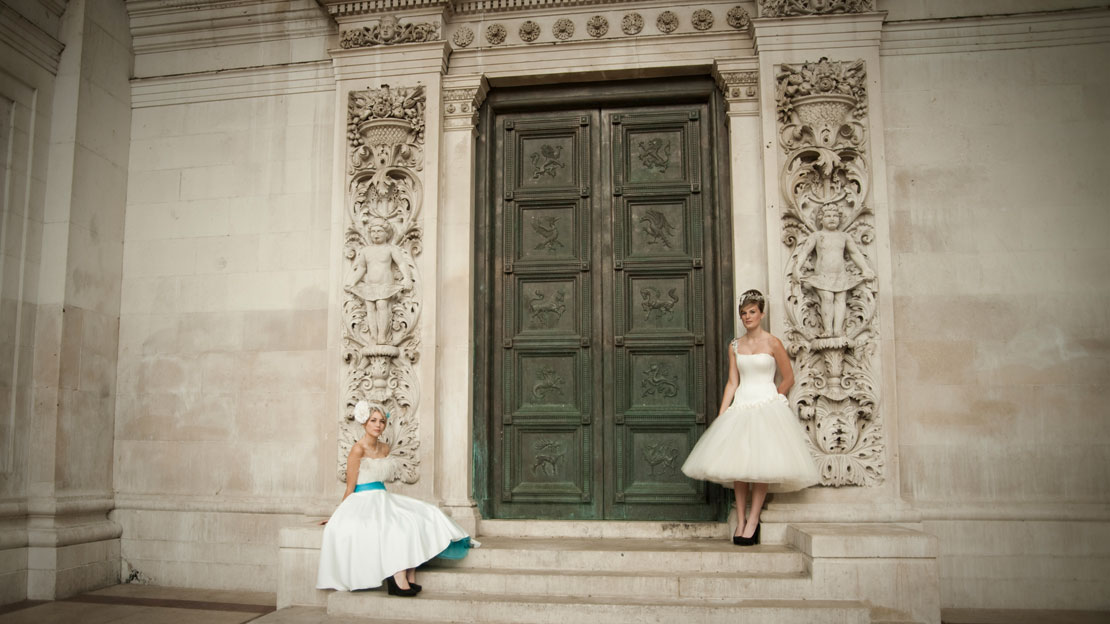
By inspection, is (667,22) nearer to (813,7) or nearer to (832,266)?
(813,7)

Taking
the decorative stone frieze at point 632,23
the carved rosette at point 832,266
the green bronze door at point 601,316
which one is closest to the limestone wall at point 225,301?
the green bronze door at point 601,316

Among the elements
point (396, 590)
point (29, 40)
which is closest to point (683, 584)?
point (396, 590)

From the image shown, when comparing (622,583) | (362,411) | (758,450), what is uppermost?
(362,411)

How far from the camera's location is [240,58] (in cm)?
861

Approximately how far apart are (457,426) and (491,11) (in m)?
3.81

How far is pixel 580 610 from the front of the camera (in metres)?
5.79

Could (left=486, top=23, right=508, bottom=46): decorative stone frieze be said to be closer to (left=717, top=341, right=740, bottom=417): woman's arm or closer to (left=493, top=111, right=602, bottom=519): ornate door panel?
(left=493, top=111, right=602, bottom=519): ornate door panel

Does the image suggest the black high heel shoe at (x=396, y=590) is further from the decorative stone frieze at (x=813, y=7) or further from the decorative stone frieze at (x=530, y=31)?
the decorative stone frieze at (x=813, y=7)

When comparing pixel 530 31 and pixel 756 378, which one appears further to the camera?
pixel 530 31

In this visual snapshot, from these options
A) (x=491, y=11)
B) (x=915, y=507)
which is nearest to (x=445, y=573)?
(x=915, y=507)

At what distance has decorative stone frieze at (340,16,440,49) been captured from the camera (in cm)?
795

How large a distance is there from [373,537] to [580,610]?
1.50 metres

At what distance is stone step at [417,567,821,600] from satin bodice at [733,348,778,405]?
4.22 ft

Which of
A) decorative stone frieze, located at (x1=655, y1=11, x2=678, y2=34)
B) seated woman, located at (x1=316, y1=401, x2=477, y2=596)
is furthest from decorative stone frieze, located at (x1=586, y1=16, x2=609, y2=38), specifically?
seated woman, located at (x1=316, y1=401, x2=477, y2=596)
